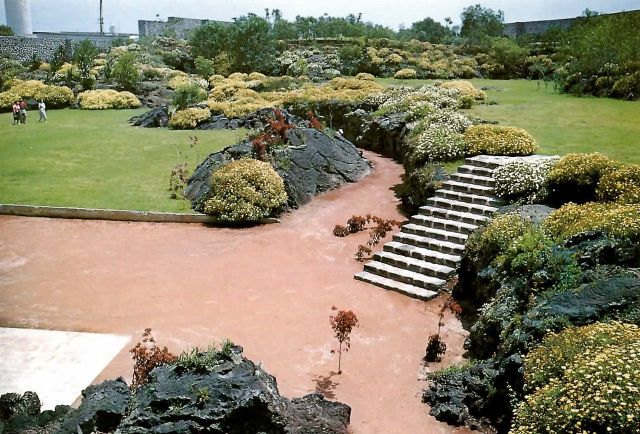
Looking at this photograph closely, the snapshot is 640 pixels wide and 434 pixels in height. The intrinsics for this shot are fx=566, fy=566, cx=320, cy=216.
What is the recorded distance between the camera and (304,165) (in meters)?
19.2

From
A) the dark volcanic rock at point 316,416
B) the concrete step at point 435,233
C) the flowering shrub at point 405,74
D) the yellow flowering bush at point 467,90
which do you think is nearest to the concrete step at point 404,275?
the concrete step at point 435,233

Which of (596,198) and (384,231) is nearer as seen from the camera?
(596,198)

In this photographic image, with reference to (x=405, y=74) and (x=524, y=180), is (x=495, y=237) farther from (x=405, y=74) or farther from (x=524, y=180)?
(x=405, y=74)

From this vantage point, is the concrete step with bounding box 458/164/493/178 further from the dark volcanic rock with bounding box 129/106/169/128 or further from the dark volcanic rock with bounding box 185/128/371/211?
the dark volcanic rock with bounding box 129/106/169/128

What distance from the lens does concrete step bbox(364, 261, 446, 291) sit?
12016 mm

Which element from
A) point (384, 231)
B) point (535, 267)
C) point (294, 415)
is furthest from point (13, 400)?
point (384, 231)

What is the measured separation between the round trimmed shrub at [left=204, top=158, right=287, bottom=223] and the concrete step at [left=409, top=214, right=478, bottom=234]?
4356 millimetres

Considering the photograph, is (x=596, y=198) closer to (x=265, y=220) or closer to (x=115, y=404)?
(x=265, y=220)

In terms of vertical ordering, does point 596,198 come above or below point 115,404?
above

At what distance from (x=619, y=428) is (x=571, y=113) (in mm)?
20237

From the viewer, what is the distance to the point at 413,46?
5259 centimetres

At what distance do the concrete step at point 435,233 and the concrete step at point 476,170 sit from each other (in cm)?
237

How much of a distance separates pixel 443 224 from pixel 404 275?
6.91 feet

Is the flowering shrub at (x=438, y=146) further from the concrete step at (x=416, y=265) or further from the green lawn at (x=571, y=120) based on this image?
the concrete step at (x=416, y=265)
